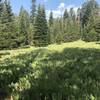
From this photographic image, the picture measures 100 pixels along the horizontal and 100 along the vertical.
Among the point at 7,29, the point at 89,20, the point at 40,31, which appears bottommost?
the point at 40,31

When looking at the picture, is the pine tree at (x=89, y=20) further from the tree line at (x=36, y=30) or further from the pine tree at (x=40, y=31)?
the pine tree at (x=40, y=31)

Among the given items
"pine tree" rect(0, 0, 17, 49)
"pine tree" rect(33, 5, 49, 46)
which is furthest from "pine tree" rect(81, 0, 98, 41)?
"pine tree" rect(0, 0, 17, 49)

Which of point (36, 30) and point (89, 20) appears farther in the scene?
point (89, 20)

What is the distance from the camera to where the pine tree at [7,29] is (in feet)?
200

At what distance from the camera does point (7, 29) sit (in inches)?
2576

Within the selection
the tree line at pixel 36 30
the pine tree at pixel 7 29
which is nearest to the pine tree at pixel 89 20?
the tree line at pixel 36 30

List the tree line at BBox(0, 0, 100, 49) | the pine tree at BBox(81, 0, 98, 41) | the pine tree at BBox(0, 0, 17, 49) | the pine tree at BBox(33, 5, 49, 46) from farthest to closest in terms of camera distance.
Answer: the pine tree at BBox(81, 0, 98, 41) < the pine tree at BBox(33, 5, 49, 46) < the tree line at BBox(0, 0, 100, 49) < the pine tree at BBox(0, 0, 17, 49)

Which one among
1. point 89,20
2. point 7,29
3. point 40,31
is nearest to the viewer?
point 7,29

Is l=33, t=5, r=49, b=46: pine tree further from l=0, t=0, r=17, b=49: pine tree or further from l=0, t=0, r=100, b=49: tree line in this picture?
l=0, t=0, r=17, b=49: pine tree

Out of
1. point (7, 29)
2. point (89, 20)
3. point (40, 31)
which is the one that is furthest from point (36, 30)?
point (89, 20)

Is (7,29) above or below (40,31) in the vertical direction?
above

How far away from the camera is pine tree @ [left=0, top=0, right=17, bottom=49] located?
60.8 metres

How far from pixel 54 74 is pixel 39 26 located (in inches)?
3084

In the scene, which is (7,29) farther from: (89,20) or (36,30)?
(89,20)
